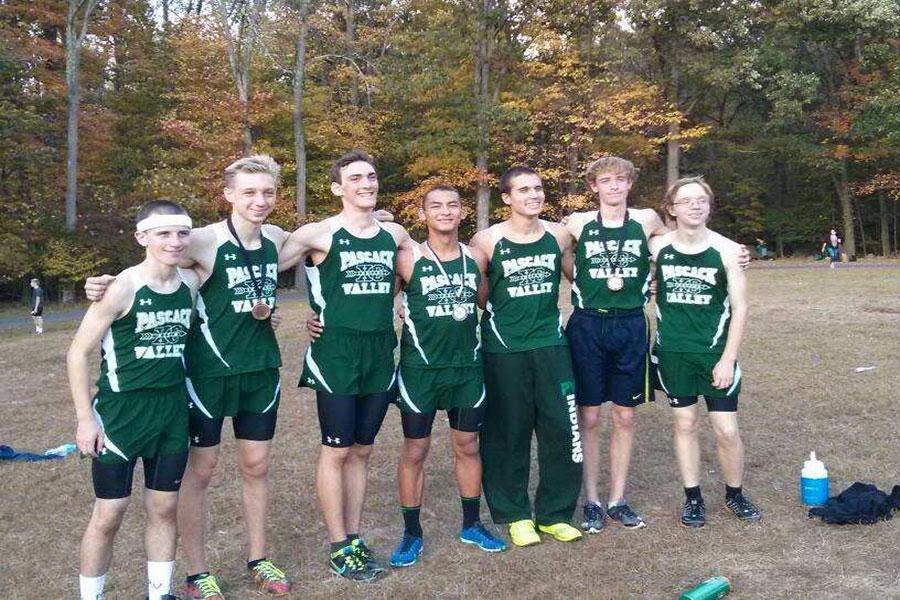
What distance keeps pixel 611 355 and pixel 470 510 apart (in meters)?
1.31

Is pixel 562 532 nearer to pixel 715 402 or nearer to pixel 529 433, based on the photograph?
pixel 529 433

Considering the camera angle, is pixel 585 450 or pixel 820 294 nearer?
pixel 585 450

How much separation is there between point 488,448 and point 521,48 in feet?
93.6

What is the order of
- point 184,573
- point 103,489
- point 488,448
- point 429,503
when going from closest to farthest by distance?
point 103,489 → point 184,573 → point 488,448 → point 429,503

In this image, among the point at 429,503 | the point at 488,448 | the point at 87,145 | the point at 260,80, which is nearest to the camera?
the point at 488,448

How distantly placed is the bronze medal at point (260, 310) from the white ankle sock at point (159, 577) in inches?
49.4

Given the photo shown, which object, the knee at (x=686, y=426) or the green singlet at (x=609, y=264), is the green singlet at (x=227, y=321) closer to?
the green singlet at (x=609, y=264)

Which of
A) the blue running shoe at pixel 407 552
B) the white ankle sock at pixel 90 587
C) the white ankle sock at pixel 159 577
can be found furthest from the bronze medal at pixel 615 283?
the white ankle sock at pixel 90 587

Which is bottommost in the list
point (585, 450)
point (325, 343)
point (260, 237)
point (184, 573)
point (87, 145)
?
point (184, 573)

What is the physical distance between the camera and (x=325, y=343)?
4.21 meters

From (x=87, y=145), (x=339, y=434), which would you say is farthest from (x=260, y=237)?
(x=87, y=145)

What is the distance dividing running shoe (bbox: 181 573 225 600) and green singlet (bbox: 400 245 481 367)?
1534 millimetres

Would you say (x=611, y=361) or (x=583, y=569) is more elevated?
(x=611, y=361)

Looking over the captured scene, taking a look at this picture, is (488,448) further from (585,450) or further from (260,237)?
(260,237)
